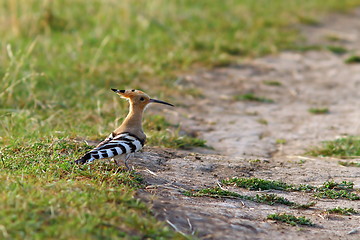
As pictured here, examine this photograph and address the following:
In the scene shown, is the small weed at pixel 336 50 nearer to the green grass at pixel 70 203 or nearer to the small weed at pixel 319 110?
the small weed at pixel 319 110

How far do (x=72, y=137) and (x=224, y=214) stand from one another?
1.71 m

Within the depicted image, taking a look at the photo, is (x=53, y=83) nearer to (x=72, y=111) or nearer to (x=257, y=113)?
(x=72, y=111)

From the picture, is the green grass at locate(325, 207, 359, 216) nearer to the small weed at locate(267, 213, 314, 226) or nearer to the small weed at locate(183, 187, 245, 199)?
the small weed at locate(267, 213, 314, 226)

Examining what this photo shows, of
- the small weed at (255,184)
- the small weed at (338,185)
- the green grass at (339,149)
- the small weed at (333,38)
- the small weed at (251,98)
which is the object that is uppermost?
the small weed at (333,38)

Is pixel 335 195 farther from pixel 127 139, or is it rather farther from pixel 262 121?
pixel 262 121

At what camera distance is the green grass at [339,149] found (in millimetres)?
5668

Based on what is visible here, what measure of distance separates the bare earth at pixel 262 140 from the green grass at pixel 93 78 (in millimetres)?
286

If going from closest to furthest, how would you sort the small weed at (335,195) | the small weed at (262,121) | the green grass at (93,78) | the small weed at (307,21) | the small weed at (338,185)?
the green grass at (93,78), the small weed at (335,195), the small weed at (338,185), the small weed at (262,121), the small weed at (307,21)

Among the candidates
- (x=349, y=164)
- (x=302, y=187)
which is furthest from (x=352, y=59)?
(x=302, y=187)

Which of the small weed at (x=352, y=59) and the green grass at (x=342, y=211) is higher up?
the small weed at (x=352, y=59)

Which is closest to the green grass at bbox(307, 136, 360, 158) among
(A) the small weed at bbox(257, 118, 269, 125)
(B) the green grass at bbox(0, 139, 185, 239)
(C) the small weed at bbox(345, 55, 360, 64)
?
(A) the small weed at bbox(257, 118, 269, 125)

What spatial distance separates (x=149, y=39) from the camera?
29.1ft

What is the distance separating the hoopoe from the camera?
3931mm

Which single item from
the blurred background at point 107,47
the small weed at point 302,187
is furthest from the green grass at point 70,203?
the blurred background at point 107,47
